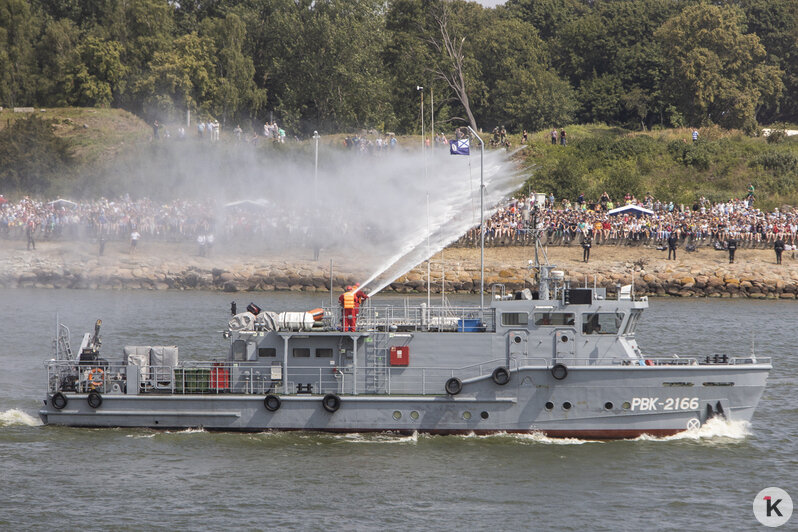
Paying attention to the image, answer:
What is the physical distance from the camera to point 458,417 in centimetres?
2691

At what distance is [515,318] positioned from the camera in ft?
89.5

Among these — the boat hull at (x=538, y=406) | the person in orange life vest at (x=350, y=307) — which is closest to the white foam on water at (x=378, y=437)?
the boat hull at (x=538, y=406)

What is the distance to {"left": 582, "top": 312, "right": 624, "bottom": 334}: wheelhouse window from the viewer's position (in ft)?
89.4

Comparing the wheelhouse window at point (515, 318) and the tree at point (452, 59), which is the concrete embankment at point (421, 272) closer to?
the tree at point (452, 59)

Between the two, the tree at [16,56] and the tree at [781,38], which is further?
the tree at [781,38]

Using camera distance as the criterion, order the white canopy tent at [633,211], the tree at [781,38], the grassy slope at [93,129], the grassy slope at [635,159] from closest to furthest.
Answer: the white canopy tent at [633,211], the grassy slope at [635,159], the grassy slope at [93,129], the tree at [781,38]

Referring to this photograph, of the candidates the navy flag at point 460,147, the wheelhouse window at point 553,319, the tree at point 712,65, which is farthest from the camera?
the tree at point 712,65

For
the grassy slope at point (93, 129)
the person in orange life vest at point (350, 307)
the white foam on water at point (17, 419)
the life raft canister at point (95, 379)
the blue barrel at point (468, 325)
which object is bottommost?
the white foam on water at point (17, 419)

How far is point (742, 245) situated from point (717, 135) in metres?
22.5

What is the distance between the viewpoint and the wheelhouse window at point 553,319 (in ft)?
89.4

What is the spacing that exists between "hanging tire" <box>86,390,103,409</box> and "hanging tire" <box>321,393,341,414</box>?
234 inches

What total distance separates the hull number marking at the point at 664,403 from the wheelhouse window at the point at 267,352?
31.1 feet

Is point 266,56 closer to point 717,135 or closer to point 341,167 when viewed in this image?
point 341,167

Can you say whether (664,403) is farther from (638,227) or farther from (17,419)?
(638,227)
